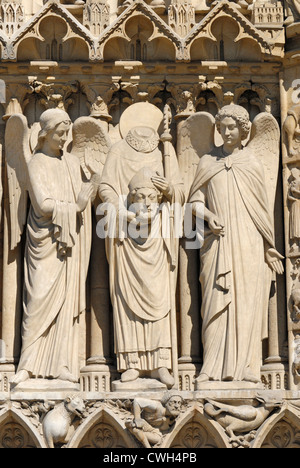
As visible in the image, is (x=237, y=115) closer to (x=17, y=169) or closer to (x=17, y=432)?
(x=17, y=169)

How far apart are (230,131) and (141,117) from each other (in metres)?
0.89

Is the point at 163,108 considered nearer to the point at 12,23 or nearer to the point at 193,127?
the point at 193,127

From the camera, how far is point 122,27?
14.1m

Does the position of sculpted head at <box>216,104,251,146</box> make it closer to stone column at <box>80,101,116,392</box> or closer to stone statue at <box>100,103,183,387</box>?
stone statue at <box>100,103,183,387</box>

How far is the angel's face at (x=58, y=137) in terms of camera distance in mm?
13742

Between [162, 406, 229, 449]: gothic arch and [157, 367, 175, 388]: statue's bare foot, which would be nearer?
[162, 406, 229, 449]: gothic arch

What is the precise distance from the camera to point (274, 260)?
45.3 ft

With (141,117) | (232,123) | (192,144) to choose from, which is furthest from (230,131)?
(141,117)

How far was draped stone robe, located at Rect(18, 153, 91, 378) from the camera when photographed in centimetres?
1345

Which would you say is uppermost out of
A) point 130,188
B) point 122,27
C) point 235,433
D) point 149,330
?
point 122,27

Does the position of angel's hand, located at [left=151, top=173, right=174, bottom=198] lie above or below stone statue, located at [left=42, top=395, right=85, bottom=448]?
above

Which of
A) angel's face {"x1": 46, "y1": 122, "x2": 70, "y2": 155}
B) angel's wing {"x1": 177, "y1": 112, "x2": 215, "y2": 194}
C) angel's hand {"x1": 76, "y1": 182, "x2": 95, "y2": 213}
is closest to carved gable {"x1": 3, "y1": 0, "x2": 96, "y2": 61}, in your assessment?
angel's face {"x1": 46, "y1": 122, "x2": 70, "y2": 155}

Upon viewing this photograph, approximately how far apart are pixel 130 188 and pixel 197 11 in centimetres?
183

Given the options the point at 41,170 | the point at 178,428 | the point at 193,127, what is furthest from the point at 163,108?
the point at 178,428
